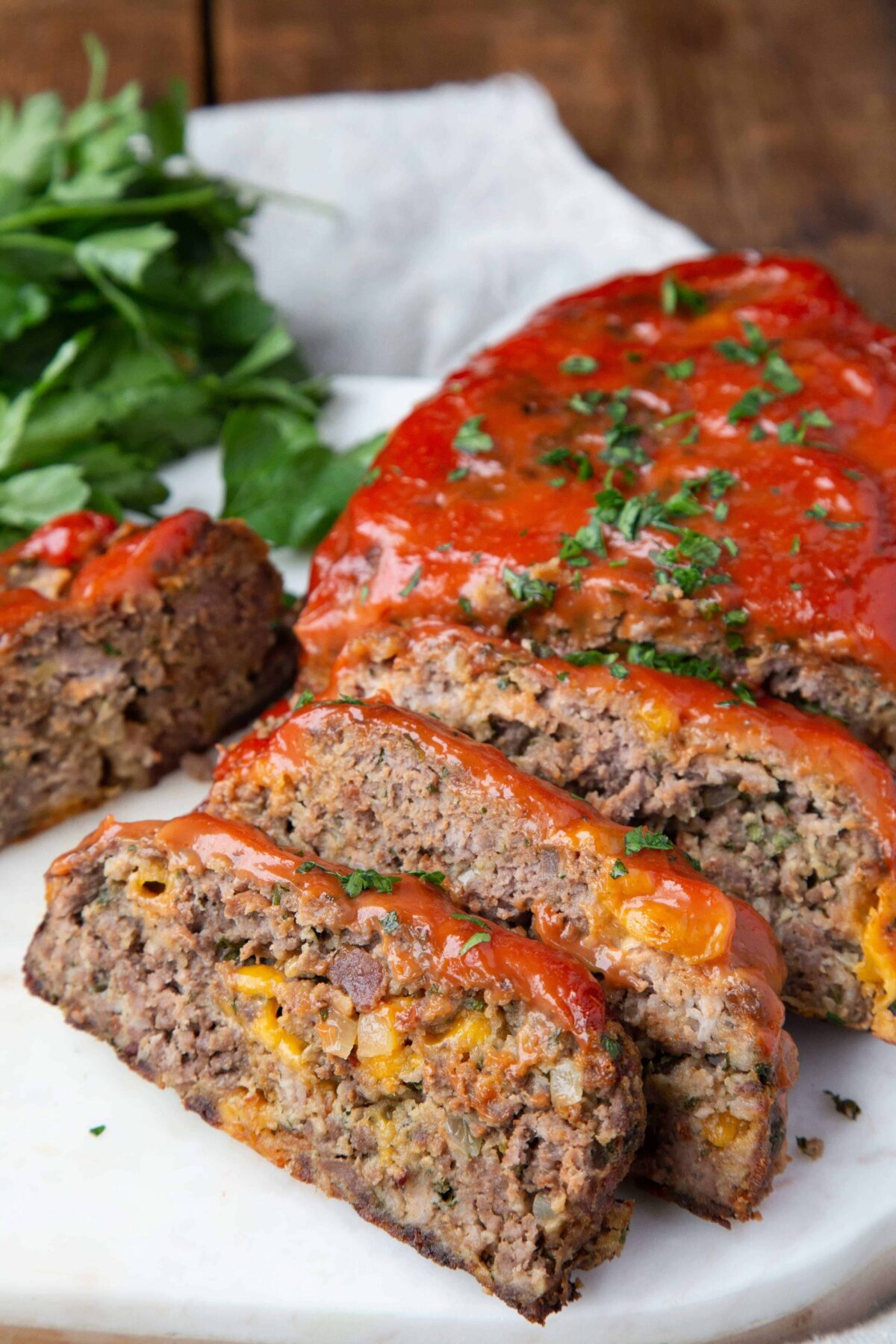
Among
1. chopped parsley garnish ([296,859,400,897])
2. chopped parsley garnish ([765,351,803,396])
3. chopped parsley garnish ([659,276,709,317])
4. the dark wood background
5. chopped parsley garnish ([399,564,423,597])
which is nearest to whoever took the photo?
chopped parsley garnish ([296,859,400,897])

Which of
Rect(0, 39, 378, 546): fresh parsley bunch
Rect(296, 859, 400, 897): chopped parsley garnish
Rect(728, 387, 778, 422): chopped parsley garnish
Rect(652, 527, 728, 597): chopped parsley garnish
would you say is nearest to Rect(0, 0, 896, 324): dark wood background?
Rect(0, 39, 378, 546): fresh parsley bunch

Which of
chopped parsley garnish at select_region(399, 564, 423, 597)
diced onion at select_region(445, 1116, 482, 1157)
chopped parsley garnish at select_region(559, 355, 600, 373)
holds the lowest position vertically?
diced onion at select_region(445, 1116, 482, 1157)

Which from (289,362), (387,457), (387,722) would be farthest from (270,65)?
(387,722)

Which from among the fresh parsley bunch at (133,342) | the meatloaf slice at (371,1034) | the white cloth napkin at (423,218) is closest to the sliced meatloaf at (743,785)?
the meatloaf slice at (371,1034)

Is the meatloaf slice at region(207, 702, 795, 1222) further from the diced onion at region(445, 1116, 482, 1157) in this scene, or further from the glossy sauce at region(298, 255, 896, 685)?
the glossy sauce at region(298, 255, 896, 685)

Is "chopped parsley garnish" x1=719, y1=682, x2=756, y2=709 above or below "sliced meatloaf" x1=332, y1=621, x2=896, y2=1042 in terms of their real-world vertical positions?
above

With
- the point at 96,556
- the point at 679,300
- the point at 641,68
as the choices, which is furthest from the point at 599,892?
the point at 641,68

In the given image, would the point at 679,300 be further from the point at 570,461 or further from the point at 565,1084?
the point at 565,1084

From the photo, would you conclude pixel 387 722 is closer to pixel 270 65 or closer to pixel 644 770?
pixel 644 770
